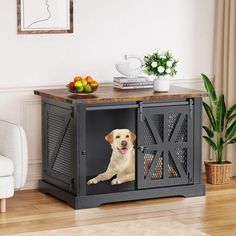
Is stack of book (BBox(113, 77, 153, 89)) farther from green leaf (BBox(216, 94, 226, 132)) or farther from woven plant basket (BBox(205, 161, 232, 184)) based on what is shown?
woven plant basket (BBox(205, 161, 232, 184))

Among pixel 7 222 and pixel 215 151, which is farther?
pixel 215 151

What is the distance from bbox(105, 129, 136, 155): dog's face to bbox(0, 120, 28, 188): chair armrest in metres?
0.65

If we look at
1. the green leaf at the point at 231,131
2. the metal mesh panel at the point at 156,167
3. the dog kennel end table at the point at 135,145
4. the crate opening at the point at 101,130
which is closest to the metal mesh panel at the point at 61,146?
the dog kennel end table at the point at 135,145

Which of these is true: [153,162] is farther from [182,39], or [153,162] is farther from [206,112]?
[182,39]

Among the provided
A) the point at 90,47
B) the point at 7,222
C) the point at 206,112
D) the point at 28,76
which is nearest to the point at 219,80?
the point at 206,112

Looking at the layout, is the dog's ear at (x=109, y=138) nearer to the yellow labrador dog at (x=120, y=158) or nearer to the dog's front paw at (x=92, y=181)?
the yellow labrador dog at (x=120, y=158)

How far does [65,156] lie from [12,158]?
0.43 m

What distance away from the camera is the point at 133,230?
5164 millimetres

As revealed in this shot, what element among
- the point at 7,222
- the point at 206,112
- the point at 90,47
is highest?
the point at 90,47

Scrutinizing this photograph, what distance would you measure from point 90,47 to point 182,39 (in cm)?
84

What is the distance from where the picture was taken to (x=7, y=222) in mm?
5359

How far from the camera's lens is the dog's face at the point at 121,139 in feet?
19.2

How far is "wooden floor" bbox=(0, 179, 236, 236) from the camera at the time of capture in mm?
5277

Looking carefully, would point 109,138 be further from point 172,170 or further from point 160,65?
point 160,65
